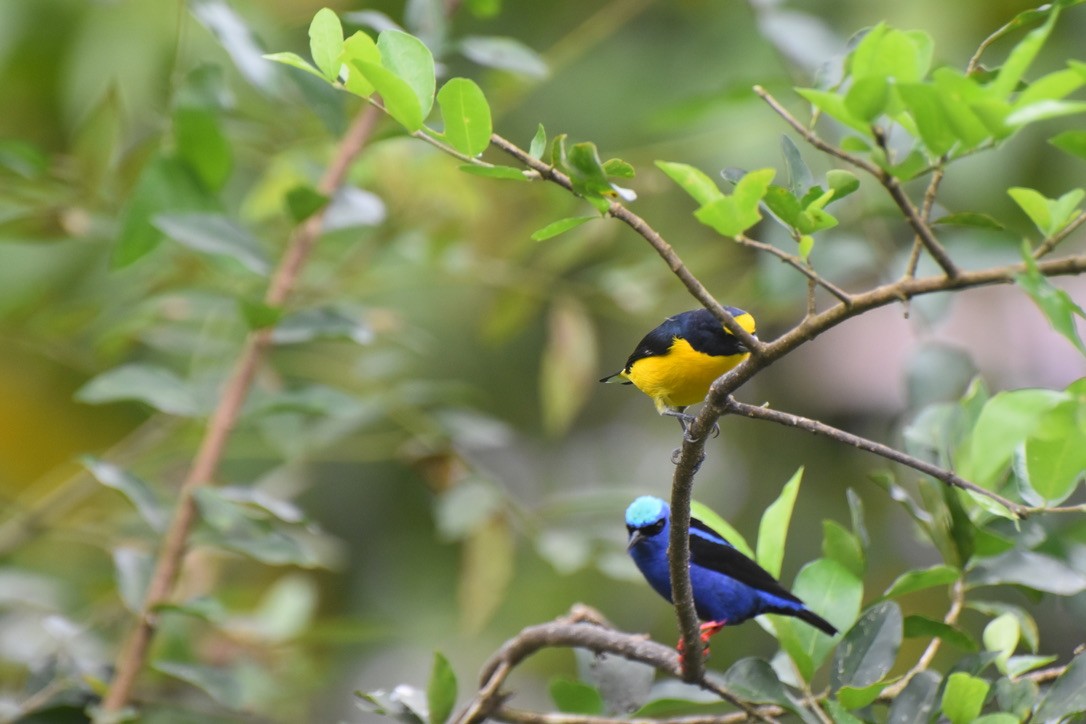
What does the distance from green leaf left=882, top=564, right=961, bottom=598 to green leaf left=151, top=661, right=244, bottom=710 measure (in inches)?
33.9

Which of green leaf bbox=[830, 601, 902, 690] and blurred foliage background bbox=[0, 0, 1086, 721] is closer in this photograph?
green leaf bbox=[830, 601, 902, 690]

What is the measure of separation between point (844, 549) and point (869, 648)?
10cm

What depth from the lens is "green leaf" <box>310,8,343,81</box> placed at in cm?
81

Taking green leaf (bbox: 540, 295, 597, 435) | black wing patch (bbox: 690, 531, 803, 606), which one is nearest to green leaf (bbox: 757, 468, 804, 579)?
black wing patch (bbox: 690, 531, 803, 606)

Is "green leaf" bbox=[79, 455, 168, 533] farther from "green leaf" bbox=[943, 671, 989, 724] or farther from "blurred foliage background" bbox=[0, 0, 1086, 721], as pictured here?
"green leaf" bbox=[943, 671, 989, 724]

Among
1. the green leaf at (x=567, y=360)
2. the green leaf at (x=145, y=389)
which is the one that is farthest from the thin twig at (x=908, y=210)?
the green leaf at (x=567, y=360)

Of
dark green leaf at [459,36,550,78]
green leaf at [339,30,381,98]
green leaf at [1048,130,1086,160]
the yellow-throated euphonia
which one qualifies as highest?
dark green leaf at [459,36,550,78]

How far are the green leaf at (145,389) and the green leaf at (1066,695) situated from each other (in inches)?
44.1

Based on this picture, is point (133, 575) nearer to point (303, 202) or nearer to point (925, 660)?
point (303, 202)

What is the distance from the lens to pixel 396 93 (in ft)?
2.60

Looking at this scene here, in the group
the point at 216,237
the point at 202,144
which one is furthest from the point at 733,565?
the point at 202,144

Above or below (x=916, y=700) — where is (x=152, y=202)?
above

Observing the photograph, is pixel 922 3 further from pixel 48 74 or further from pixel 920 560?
pixel 48 74

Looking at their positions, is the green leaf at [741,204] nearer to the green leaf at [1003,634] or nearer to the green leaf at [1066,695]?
the green leaf at [1066,695]
